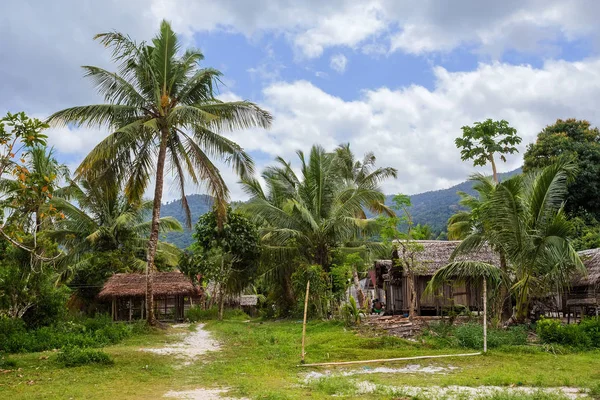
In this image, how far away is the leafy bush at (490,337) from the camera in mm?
13000

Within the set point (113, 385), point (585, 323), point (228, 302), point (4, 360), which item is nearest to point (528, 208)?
point (585, 323)

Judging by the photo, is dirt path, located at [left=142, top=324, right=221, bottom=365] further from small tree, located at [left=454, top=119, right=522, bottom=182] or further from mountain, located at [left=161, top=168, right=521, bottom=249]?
mountain, located at [left=161, top=168, right=521, bottom=249]

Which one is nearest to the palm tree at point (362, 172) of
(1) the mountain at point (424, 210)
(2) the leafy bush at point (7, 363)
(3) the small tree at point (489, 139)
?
(3) the small tree at point (489, 139)

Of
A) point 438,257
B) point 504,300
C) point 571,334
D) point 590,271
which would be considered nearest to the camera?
point 571,334

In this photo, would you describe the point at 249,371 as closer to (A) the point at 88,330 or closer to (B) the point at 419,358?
(B) the point at 419,358

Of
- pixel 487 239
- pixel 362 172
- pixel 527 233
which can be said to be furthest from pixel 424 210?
pixel 527 233

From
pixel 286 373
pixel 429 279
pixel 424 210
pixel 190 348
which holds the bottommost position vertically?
pixel 190 348

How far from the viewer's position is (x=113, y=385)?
9117 mm

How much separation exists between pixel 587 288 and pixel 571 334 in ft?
13.4

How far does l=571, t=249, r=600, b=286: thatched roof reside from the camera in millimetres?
15515

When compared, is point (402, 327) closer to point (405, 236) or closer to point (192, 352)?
point (405, 236)

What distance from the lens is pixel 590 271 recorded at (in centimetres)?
1599

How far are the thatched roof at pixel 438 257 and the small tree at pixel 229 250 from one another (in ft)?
29.3

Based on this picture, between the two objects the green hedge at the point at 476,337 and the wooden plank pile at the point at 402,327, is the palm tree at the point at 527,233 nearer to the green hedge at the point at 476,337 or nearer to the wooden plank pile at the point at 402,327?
the wooden plank pile at the point at 402,327
